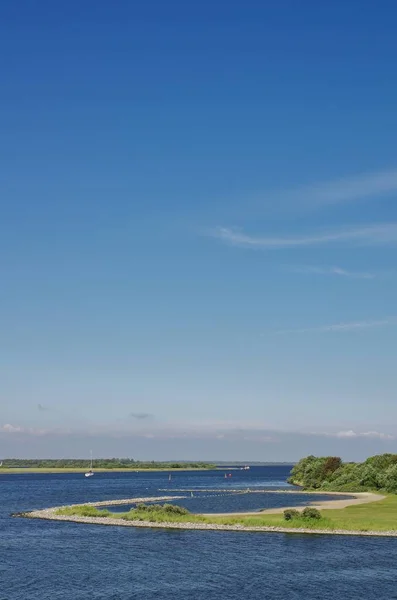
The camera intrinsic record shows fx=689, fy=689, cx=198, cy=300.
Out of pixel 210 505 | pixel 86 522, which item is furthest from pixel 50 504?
pixel 86 522

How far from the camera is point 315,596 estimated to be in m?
61.6

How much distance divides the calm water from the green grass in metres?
5.81

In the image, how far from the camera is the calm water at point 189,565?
6322cm

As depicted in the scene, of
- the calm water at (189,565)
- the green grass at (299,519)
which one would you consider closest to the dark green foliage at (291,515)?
the green grass at (299,519)

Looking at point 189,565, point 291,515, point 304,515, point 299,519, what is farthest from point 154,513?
point 189,565

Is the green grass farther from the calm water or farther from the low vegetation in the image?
the calm water

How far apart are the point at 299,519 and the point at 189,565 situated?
101ft

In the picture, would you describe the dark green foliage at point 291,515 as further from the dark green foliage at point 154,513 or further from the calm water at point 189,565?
the dark green foliage at point 154,513

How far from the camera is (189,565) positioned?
7481 cm

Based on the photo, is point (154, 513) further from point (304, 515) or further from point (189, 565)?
point (189, 565)

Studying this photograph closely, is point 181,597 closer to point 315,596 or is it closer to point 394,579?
point 315,596

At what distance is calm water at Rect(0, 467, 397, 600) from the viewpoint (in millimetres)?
63219

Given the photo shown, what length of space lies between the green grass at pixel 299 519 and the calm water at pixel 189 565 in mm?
5810

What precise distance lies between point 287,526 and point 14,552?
38.7 meters
